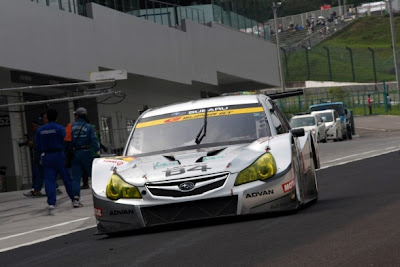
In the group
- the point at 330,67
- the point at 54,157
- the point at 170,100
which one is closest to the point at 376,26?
the point at 330,67

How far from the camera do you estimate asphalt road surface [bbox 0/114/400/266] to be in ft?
26.5

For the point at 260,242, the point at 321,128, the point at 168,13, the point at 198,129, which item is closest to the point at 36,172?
the point at 198,129

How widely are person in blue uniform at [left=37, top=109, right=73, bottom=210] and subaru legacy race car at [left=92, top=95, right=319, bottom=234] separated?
458 centimetres

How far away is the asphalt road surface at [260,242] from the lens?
807 cm

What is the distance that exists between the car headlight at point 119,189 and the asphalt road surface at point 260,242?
1.34ft

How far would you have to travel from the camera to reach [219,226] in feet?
36.3

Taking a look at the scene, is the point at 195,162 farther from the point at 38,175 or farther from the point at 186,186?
the point at 38,175

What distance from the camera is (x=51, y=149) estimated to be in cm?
1764

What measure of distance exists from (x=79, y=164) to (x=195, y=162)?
307 inches

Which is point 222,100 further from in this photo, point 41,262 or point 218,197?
point 41,262

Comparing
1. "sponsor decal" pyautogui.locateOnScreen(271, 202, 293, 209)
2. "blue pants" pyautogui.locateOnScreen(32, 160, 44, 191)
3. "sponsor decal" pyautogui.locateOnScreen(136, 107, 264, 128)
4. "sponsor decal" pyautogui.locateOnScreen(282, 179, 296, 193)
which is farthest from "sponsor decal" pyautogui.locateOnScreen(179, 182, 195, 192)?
"blue pants" pyautogui.locateOnScreen(32, 160, 44, 191)

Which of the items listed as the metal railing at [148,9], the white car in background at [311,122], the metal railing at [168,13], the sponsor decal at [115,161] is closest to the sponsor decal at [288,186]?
the sponsor decal at [115,161]

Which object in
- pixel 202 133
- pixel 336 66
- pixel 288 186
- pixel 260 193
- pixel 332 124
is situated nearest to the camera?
pixel 260 193

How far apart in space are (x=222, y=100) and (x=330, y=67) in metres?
91.5
